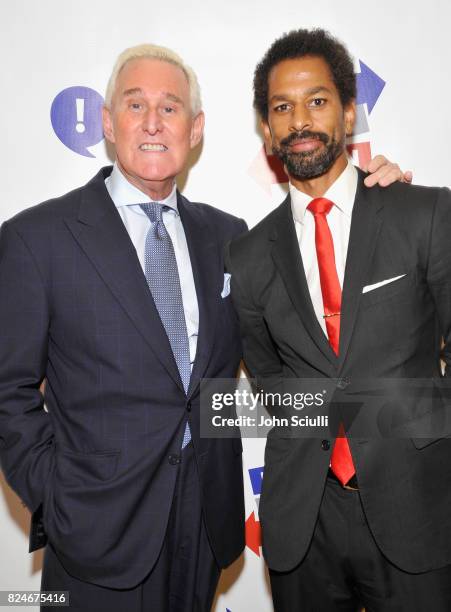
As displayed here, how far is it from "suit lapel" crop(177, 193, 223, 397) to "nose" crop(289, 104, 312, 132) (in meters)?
0.50

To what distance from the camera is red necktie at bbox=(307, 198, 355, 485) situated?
5.96 ft

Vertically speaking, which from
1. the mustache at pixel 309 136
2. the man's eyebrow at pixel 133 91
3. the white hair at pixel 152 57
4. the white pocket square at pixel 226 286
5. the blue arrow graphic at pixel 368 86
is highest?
the blue arrow graphic at pixel 368 86

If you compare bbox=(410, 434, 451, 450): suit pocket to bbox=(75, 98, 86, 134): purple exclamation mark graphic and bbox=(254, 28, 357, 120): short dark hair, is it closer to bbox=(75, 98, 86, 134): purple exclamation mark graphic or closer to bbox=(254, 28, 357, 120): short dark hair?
bbox=(254, 28, 357, 120): short dark hair

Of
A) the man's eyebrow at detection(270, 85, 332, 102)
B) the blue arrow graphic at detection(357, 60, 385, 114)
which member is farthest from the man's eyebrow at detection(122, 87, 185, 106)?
the blue arrow graphic at detection(357, 60, 385, 114)

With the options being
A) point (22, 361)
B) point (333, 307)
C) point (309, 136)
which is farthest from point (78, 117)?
point (333, 307)

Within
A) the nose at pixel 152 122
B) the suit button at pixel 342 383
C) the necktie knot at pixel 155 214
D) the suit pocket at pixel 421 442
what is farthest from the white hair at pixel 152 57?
the suit pocket at pixel 421 442

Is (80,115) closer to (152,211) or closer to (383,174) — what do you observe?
(152,211)

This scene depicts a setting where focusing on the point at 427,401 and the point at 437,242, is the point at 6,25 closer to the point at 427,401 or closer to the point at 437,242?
the point at 437,242

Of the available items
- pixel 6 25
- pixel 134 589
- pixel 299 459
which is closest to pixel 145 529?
pixel 134 589

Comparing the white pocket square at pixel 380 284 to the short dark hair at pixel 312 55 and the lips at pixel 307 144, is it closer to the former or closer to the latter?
the lips at pixel 307 144

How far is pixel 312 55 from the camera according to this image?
208 cm

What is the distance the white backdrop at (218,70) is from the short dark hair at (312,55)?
197 mm

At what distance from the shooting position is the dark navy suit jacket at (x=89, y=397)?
1.81 metres

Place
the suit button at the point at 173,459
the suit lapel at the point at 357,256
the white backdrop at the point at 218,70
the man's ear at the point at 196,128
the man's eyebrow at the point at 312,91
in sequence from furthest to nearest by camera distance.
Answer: the white backdrop at the point at 218,70, the man's ear at the point at 196,128, the man's eyebrow at the point at 312,91, the suit button at the point at 173,459, the suit lapel at the point at 357,256
